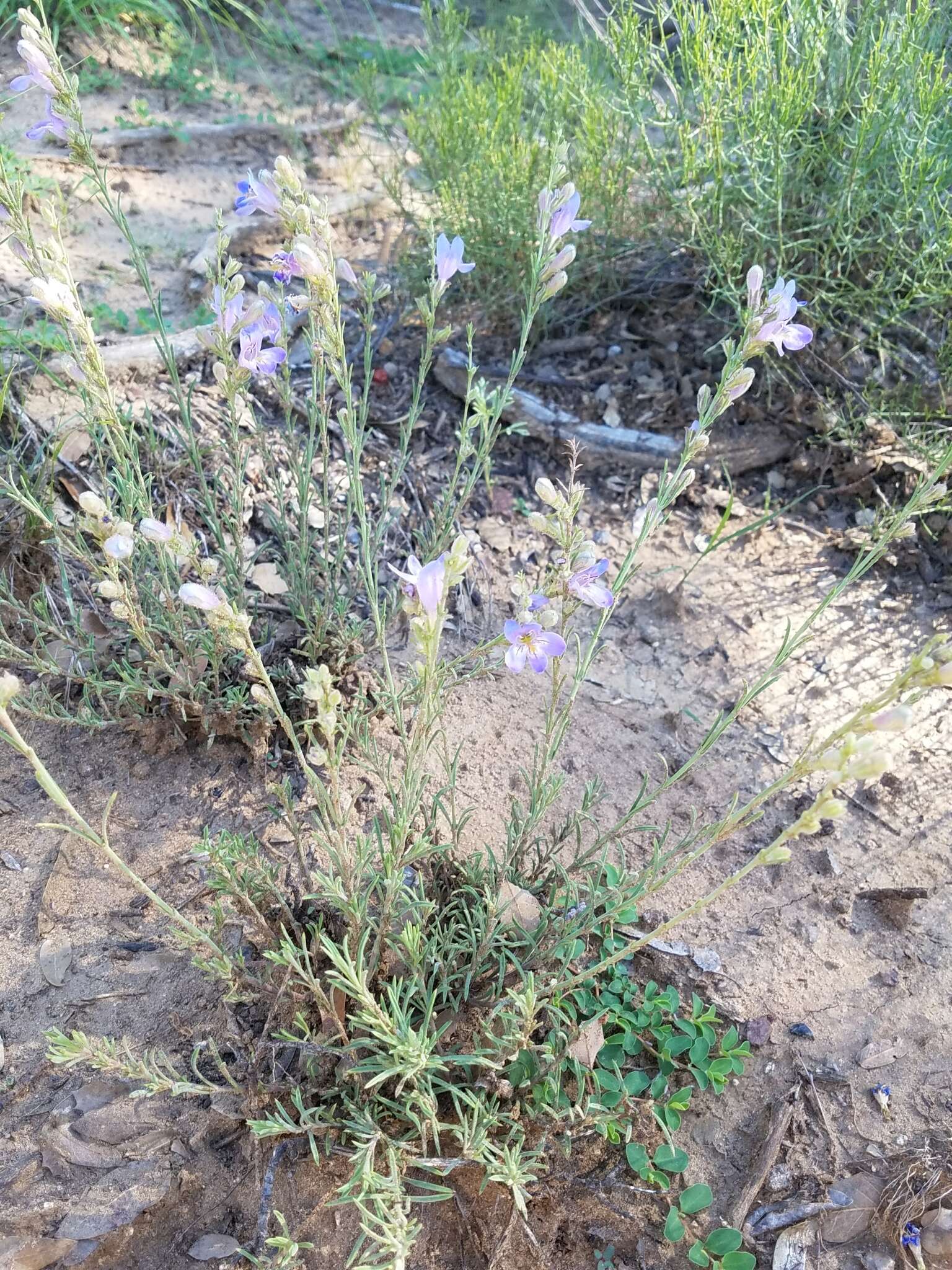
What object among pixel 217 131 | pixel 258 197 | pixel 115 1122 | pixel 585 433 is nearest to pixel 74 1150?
pixel 115 1122

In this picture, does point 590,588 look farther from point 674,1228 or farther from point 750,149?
point 750,149

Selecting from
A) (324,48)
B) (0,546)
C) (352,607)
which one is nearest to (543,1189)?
(352,607)

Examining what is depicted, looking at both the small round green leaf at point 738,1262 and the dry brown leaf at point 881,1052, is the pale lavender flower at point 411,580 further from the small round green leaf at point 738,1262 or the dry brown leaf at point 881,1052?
the dry brown leaf at point 881,1052

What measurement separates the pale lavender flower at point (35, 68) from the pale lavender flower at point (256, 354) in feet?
1.99

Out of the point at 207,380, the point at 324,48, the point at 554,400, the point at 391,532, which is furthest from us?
the point at 324,48

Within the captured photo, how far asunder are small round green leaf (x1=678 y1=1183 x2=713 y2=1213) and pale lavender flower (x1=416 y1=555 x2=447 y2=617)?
4.72 ft

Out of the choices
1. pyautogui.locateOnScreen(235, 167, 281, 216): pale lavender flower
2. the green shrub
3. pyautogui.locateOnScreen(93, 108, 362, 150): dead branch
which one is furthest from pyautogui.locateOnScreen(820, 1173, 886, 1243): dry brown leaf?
pyautogui.locateOnScreen(93, 108, 362, 150): dead branch

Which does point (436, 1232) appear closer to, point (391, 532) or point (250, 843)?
point (250, 843)

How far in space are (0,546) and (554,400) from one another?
7.42 ft

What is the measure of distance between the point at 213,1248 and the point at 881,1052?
1.62 metres

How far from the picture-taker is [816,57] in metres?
3.28

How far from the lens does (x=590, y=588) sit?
1.75 meters

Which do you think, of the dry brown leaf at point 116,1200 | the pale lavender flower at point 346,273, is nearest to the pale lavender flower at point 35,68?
the pale lavender flower at point 346,273

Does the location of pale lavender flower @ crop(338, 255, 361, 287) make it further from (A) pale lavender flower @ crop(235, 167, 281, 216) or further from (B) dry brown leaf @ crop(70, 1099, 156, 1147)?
(B) dry brown leaf @ crop(70, 1099, 156, 1147)
